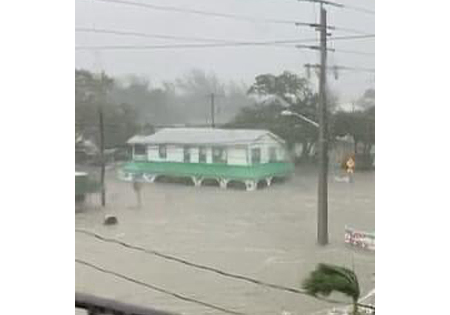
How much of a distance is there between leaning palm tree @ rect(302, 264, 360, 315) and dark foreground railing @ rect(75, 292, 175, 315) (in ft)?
1.34

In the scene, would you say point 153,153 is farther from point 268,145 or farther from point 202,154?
point 268,145

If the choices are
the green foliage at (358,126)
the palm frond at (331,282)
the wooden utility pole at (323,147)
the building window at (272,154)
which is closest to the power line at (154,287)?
the palm frond at (331,282)

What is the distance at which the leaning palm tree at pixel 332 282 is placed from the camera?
5.66ft

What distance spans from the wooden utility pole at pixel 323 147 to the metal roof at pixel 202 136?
4.5 inches

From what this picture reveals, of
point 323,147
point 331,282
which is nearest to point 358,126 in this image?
point 323,147

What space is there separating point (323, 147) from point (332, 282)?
0.35 metres

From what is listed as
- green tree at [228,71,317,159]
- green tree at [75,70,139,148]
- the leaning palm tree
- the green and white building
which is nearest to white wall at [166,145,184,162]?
the green and white building

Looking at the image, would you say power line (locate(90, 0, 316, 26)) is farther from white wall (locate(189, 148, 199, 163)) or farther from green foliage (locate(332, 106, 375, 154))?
white wall (locate(189, 148, 199, 163))

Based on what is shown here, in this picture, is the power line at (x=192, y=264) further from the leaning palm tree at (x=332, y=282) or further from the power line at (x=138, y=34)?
the power line at (x=138, y=34)

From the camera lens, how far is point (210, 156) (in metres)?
1.89

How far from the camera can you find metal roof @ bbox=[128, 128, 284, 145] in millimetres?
1830

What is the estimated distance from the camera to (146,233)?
1.93 m
